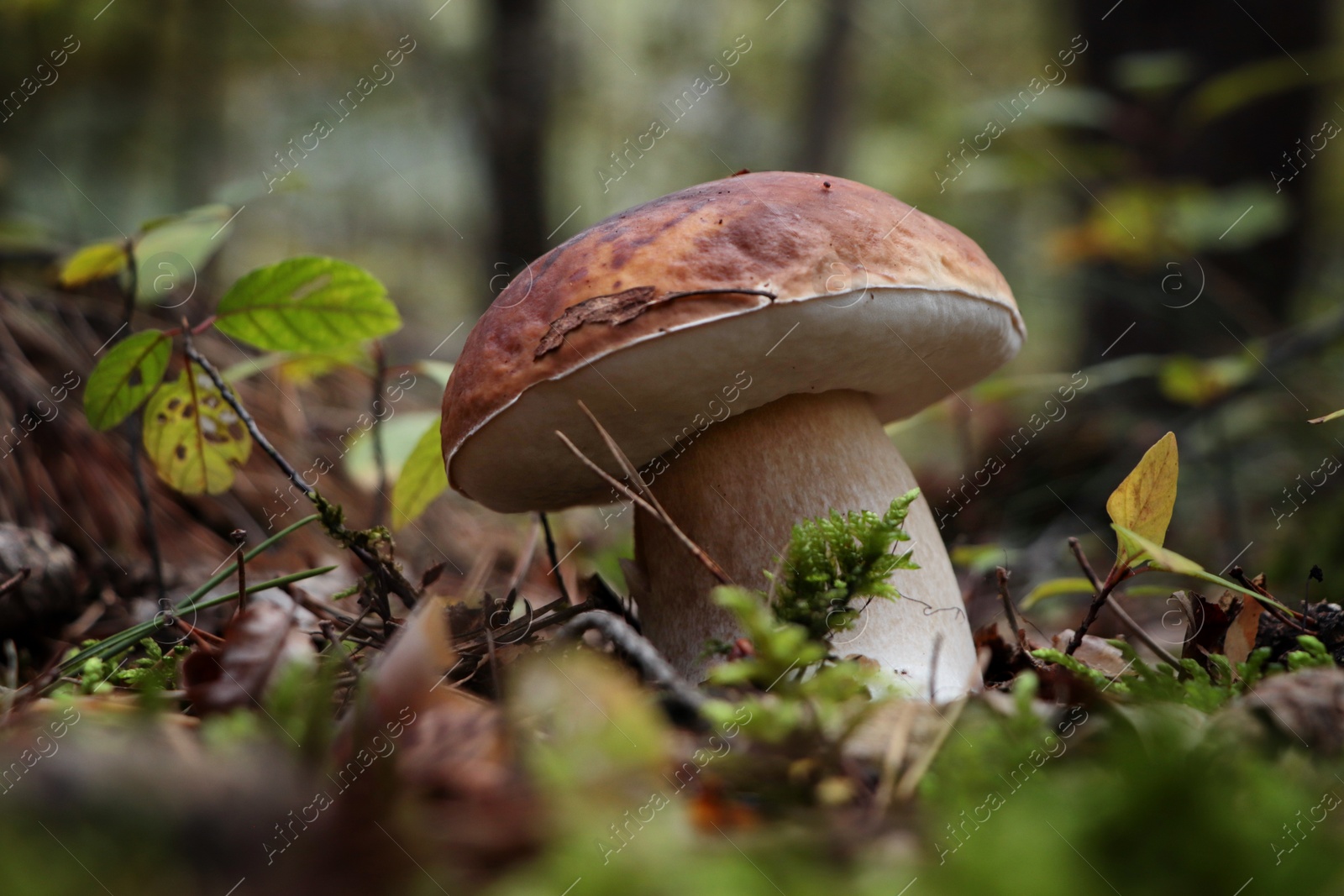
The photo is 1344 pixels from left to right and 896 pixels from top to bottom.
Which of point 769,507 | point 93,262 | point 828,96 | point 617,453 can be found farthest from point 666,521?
point 828,96

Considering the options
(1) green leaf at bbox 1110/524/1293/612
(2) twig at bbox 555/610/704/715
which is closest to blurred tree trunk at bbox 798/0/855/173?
(1) green leaf at bbox 1110/524/1293/612

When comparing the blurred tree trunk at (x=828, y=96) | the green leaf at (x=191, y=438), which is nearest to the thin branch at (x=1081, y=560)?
the green leaf at (x=191, y=438)

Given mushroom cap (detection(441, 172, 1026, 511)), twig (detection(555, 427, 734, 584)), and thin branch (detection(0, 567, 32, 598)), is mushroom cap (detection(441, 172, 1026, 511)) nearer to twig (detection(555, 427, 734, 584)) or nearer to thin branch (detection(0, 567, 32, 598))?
twig (detection(555, 427, 734, 584))

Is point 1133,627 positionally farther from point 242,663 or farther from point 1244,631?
point 242,663

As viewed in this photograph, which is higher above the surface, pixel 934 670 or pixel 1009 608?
pixel 934 670

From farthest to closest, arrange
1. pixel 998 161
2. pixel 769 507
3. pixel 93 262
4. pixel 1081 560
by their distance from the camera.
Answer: pixel 998 161, pixel 93 262, pixel 769 507, pixel 1081 560

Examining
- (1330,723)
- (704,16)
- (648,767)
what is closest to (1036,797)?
(648,767)
